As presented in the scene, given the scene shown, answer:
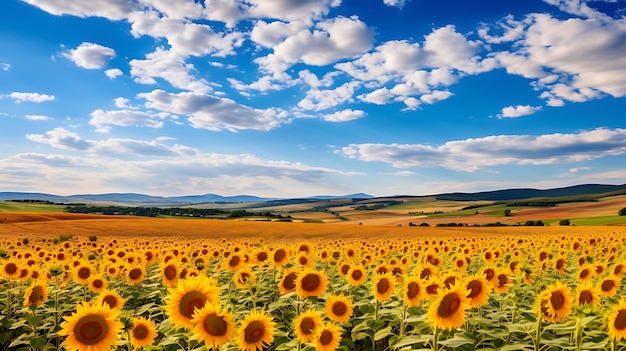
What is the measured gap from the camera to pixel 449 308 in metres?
4.64

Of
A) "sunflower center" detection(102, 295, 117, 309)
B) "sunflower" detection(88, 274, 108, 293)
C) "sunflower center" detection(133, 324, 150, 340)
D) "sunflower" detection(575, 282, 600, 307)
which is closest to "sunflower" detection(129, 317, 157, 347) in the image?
"sunflower center" detection(133, 324, 150, 340)

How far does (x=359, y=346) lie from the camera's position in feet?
24.2

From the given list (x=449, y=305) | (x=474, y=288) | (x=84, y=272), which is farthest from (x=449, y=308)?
(x=84, y=272)

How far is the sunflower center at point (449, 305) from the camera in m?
4.64

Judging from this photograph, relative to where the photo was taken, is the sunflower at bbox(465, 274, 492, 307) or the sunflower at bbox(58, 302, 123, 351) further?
the sunflower at bbox(465, 274, 492, 307)

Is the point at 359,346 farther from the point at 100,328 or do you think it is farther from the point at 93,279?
the point at 93,279

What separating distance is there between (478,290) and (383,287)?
1.35m

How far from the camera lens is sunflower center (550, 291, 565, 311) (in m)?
5.21

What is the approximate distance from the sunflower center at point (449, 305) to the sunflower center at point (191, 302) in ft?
7.78

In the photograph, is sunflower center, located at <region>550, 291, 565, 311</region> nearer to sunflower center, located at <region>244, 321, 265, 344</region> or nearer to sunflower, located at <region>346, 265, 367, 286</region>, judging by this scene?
sunflower center, located at <region>244, 321, 265, 344</region>

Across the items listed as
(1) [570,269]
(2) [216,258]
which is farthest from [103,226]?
(1) [570,269]

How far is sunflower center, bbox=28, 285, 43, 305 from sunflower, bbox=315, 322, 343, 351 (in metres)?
5.43

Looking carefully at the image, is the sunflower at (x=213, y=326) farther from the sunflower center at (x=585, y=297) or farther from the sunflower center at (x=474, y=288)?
the sunflower center at (x=585, y=297)

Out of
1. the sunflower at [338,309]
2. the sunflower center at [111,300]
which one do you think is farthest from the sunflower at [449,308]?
the sunflower center at [111,300]
